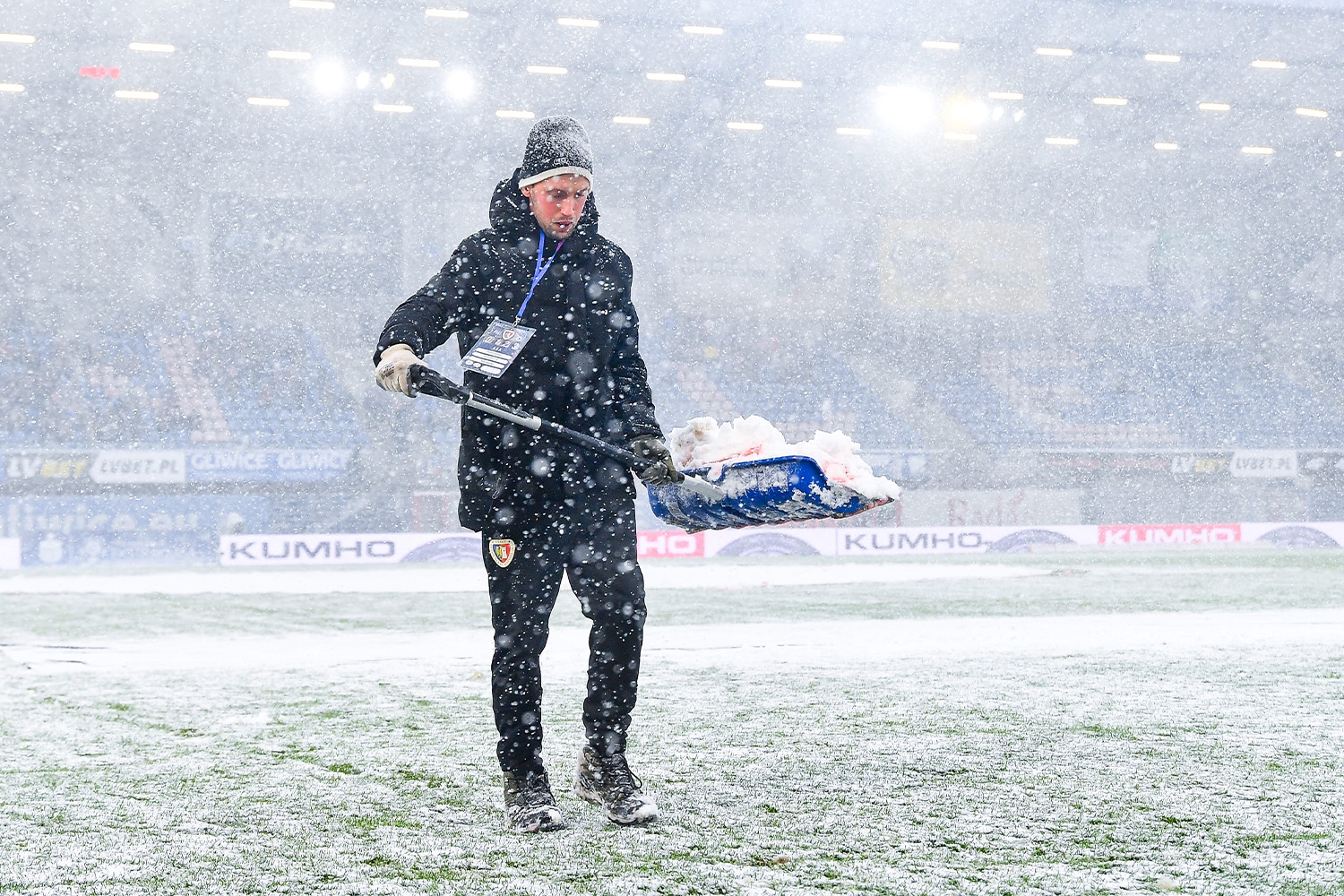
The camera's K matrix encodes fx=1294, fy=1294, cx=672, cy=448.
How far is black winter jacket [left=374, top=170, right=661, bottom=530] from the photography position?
2875mm

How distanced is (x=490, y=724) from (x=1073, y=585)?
9.39 meters

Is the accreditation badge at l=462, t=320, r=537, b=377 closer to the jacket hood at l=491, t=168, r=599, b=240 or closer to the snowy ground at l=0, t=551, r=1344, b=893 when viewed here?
the jacket hood at l=491, t=168, r=599, b=240

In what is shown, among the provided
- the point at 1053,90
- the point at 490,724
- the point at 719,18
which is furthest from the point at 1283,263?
the point at 490,724

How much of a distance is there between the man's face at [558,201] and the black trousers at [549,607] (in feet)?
2.05

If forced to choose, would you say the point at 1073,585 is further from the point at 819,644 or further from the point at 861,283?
the point at 861,283

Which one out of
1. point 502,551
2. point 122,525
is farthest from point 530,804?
point 122,525

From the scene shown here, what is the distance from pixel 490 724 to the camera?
424cm

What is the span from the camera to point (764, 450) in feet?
10.2

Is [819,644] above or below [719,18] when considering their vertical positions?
below

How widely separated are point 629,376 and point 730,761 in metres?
1.13

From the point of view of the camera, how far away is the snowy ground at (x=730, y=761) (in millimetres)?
2342

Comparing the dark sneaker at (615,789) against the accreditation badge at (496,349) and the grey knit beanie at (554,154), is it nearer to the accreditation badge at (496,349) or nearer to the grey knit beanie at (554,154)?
the accreditation badge at (496,349)

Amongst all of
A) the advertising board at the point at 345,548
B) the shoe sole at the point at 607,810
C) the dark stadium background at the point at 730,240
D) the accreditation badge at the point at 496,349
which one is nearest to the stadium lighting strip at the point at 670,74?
the dark stadium background at the point at 730,240

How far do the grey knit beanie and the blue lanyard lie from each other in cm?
14
